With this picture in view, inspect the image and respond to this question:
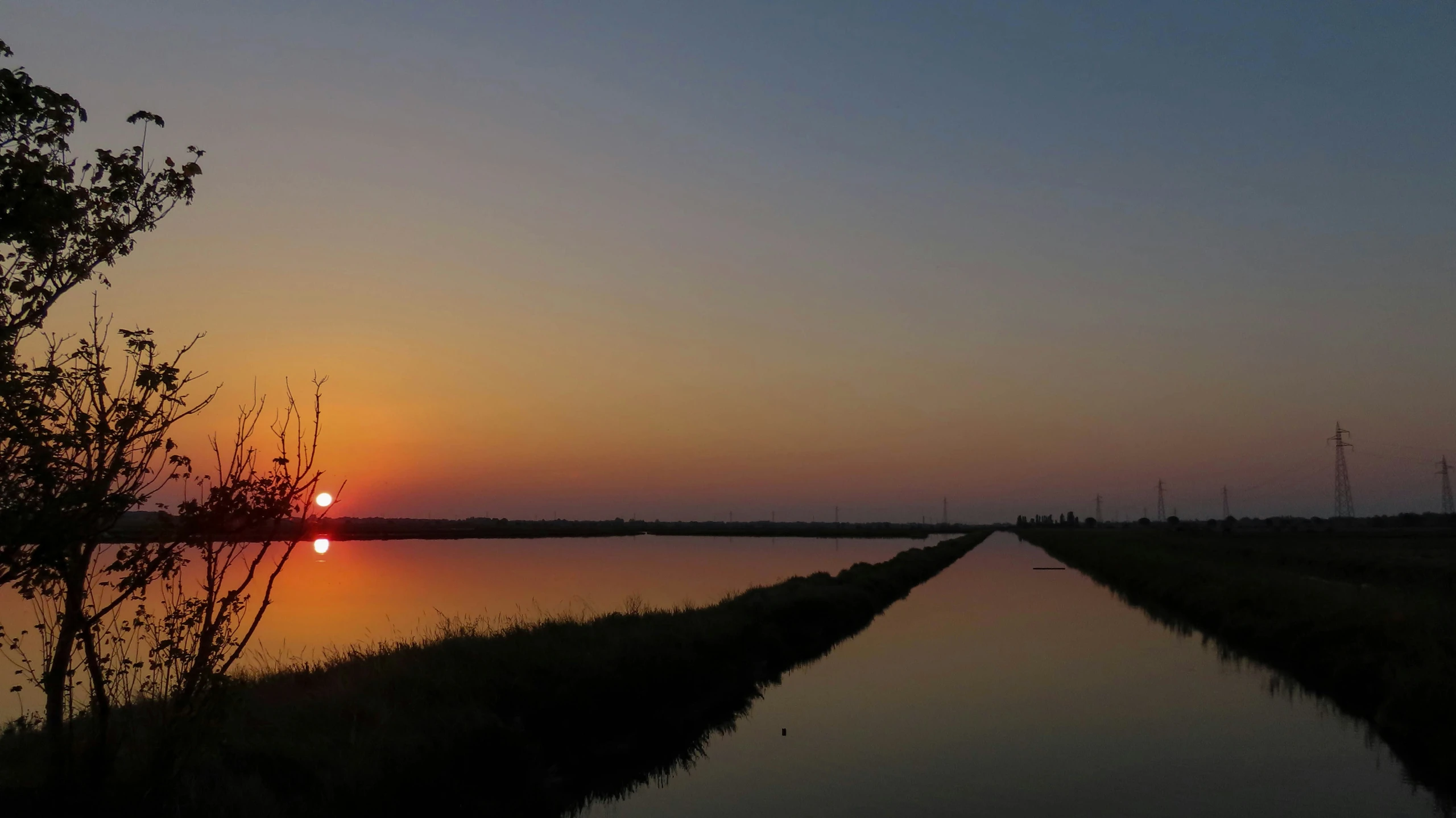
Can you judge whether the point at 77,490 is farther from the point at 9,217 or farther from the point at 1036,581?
the point at 1036,581

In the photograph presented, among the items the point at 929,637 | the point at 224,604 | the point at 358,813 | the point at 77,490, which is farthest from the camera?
the point at 929,637

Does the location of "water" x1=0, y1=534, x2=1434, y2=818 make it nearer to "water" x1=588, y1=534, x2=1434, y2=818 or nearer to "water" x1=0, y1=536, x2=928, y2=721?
"water" x1=588, y1=534, x2=1434, y2=818

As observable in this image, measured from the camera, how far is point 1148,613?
36.4 metres

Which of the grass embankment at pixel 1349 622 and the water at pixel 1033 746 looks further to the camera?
the grass embankment at pixel 1349 622

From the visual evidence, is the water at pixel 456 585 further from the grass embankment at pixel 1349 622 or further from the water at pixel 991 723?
the grass embankment at pixel 1349 622

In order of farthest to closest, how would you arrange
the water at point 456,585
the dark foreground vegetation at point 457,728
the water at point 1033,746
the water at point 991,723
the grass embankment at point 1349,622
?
1. the water at point 456,585
2. the grass embankment at point 1349,622
3. the water at point 991,723
4. the water at point 1033,746
5. the dark foreground vegetation at point 457,728

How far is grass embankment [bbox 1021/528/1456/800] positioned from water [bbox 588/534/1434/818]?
29.2 inches

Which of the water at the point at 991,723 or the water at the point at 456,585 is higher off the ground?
the water at the point at 456,585

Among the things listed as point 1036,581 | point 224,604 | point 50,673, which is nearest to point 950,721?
point 224,604

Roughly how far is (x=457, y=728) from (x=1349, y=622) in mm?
19543

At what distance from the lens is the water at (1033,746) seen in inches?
477

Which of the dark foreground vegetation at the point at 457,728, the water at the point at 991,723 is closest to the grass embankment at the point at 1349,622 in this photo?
the water at the point at 991,723

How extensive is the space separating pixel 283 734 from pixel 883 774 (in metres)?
7.48

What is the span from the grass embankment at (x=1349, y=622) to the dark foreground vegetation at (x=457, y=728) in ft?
34.7
